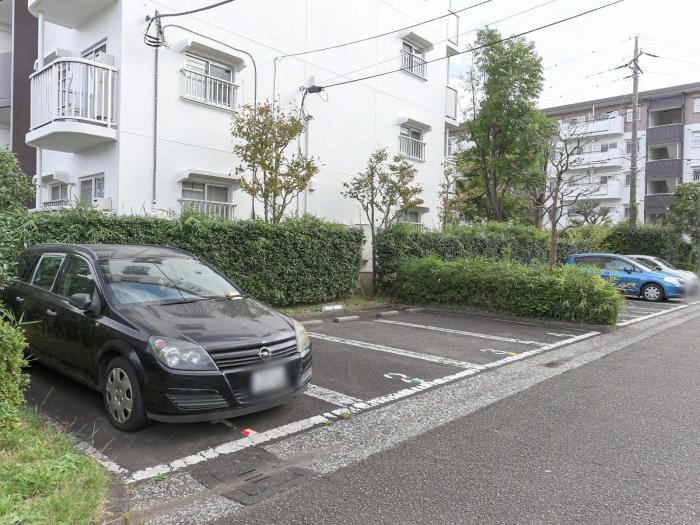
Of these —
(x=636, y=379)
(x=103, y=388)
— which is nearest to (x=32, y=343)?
(x=103, y=388)

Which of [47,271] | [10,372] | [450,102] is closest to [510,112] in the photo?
[450,102]

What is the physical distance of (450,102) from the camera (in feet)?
61.9

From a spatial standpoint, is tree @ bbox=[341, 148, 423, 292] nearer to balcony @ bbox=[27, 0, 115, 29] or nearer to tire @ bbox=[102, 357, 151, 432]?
balcony @ bbox=[27, 0, 115, 29]

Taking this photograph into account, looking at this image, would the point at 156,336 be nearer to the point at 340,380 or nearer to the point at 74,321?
the point at 74,321

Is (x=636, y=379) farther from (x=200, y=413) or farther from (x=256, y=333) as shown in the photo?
(x=200, y=413)

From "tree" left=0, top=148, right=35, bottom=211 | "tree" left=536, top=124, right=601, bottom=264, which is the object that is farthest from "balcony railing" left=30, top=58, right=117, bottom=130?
"tree" left=536, top=124, right=601, bottom=264

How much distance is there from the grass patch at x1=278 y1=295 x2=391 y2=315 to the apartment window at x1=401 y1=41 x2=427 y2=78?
324 inches

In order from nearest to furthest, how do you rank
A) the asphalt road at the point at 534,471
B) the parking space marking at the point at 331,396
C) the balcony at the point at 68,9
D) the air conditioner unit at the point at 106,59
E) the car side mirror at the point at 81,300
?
the asphalt road at the point at 534,471 < the car side mirror at the point at 81,300 < the parking space marking at the point at 331,396 < the air conditioner unit at the point at 106,59 < the balcony at the point at 68,9

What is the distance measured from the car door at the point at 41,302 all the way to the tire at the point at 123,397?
116cm

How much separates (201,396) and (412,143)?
14.8 meters

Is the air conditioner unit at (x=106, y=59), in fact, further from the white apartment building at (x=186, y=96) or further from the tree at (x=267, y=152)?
the tree at (x=267, y=152)

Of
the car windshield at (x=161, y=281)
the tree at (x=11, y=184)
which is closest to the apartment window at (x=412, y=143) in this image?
the tree at (x=11, y=184)

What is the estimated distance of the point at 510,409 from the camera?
483cm

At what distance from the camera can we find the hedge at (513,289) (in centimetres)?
955
